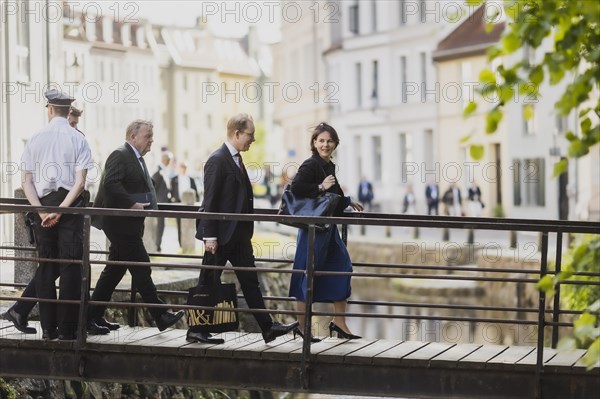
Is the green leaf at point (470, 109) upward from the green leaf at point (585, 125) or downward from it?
upward

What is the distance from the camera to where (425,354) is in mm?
10805

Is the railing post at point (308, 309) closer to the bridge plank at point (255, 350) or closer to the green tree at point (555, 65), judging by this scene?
the bridge plank at point (255, 350)

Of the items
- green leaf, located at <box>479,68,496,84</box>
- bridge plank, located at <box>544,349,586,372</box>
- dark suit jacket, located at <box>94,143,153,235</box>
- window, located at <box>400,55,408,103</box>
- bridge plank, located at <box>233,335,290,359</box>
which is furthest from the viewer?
window, located at <box>400,55,408,103</box>

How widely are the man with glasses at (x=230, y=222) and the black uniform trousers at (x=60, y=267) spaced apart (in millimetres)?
855

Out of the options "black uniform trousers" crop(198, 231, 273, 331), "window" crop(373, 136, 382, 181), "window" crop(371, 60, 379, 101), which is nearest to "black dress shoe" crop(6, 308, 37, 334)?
"black uniform trousers" crop(198, 231, 273, 331)

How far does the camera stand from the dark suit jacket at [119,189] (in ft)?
38.1

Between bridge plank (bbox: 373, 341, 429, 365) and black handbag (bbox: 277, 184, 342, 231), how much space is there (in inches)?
40.9

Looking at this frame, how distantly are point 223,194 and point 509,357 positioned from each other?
2292mm

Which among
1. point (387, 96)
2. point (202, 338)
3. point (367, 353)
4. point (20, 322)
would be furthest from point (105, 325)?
point (387, 96)

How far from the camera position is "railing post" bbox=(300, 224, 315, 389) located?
34.9 feet

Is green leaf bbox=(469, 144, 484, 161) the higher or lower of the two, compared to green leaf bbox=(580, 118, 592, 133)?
A: lower

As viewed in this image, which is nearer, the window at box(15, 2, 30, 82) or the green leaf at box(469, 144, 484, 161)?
the green leaf at box(469, 144, 484, 161)

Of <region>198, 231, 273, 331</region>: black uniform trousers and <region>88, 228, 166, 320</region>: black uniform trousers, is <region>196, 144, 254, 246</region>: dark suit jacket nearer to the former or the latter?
<region>198, 231, 273, 331</region>: black uniform trousers

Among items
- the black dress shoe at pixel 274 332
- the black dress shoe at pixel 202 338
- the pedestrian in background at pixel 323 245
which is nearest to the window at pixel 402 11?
the pedestrian in background at pixel 323 245
